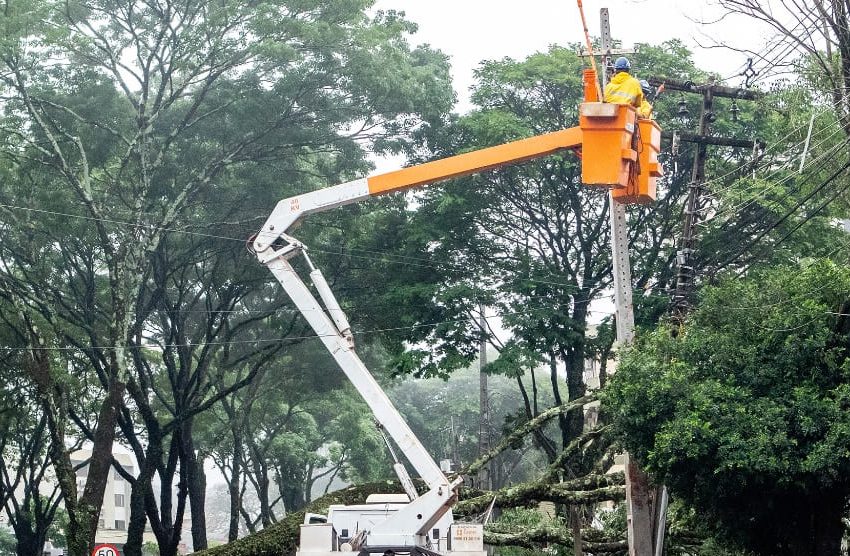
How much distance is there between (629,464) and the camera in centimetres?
2095

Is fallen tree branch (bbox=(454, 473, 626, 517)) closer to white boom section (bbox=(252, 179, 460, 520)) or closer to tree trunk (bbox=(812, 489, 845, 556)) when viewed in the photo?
tree trunk (bbox=(812, 489, 845, 556))

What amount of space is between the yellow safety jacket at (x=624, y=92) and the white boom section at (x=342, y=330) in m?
3.86

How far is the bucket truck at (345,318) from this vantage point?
53.0ft

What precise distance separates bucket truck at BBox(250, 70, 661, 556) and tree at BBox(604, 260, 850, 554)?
3.38 m

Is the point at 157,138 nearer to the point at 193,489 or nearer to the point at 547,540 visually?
the point at 193,489

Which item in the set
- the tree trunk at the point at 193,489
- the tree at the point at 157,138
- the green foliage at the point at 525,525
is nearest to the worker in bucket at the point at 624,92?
the green foliage at the point at 525,525

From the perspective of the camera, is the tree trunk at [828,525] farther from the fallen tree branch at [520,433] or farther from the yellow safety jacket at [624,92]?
the yellow safety jacket at [624,92]

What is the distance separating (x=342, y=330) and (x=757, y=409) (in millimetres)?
6109

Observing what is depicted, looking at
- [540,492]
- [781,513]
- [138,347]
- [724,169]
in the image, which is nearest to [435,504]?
[781,513]

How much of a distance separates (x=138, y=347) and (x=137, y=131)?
6459 millimetres

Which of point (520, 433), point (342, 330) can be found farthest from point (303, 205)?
point (520, 433)

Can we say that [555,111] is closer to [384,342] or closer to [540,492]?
[384,342]

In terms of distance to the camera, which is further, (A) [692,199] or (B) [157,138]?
(B) [157,138]

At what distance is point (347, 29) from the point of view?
33750 mm
